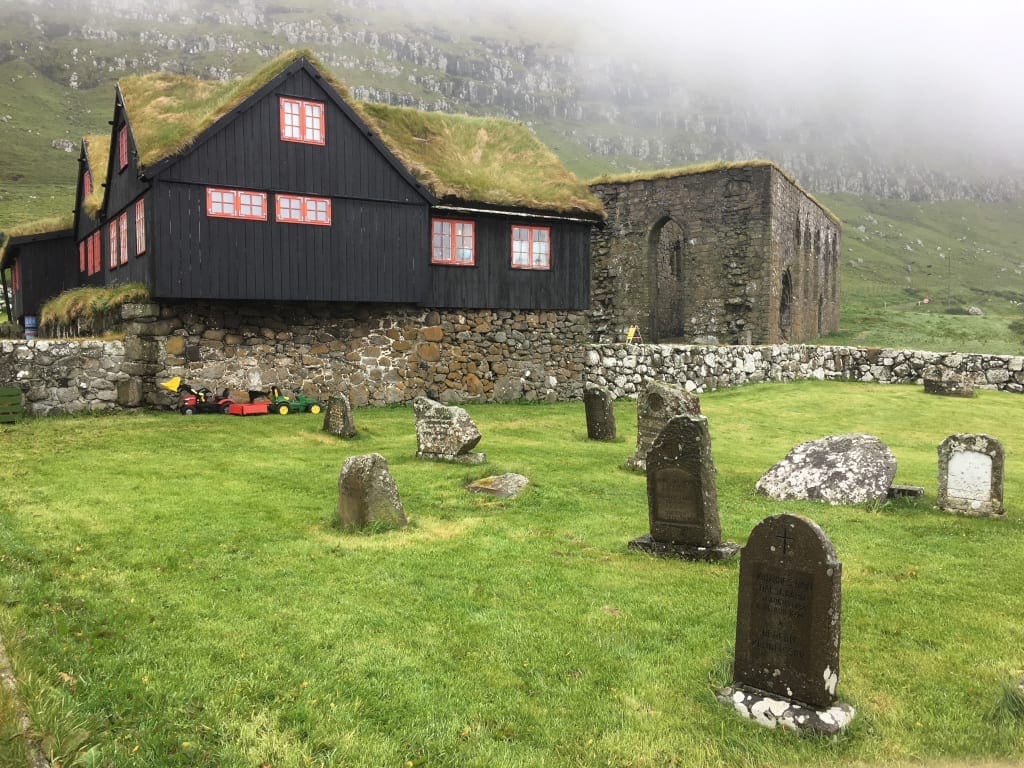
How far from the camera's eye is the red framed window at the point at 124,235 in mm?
23234

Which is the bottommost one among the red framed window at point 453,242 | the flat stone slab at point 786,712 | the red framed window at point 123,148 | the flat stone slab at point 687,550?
the flat stone slab at point 786,712

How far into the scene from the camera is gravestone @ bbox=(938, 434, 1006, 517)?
11414mm

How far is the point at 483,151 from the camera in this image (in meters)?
28.0

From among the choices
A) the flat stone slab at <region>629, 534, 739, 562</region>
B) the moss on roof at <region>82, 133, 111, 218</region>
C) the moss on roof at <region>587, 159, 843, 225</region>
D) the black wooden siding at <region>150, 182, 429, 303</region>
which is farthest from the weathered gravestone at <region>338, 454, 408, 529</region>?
the moss on roof at <region>587, 159, 843, 225</region>

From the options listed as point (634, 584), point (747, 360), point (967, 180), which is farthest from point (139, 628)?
point (967, 180)

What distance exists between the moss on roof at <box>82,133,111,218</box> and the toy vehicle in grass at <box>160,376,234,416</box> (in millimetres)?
10867

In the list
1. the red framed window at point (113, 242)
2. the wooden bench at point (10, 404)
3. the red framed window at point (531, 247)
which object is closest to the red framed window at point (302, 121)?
the red framed window at point (531, 247)

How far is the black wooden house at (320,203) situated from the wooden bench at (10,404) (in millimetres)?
4078

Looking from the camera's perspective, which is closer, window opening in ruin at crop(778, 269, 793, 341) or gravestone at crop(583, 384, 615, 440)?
gravestone at crop(583, 384, 615, 440)

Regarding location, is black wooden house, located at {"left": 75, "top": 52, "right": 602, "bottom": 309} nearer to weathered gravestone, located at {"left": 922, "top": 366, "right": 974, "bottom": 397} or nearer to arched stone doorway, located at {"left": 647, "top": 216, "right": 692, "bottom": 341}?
arched stone doorway, located at {"left": 647, "top": 216, "right": 692, "bottom": 341}

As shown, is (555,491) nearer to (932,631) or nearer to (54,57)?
(932,631)

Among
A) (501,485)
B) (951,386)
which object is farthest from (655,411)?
(951,386)

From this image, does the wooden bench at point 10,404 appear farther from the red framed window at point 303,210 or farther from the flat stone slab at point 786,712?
the flat stone slab at point 786,712

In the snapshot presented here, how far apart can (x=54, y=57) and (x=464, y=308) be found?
170 m
